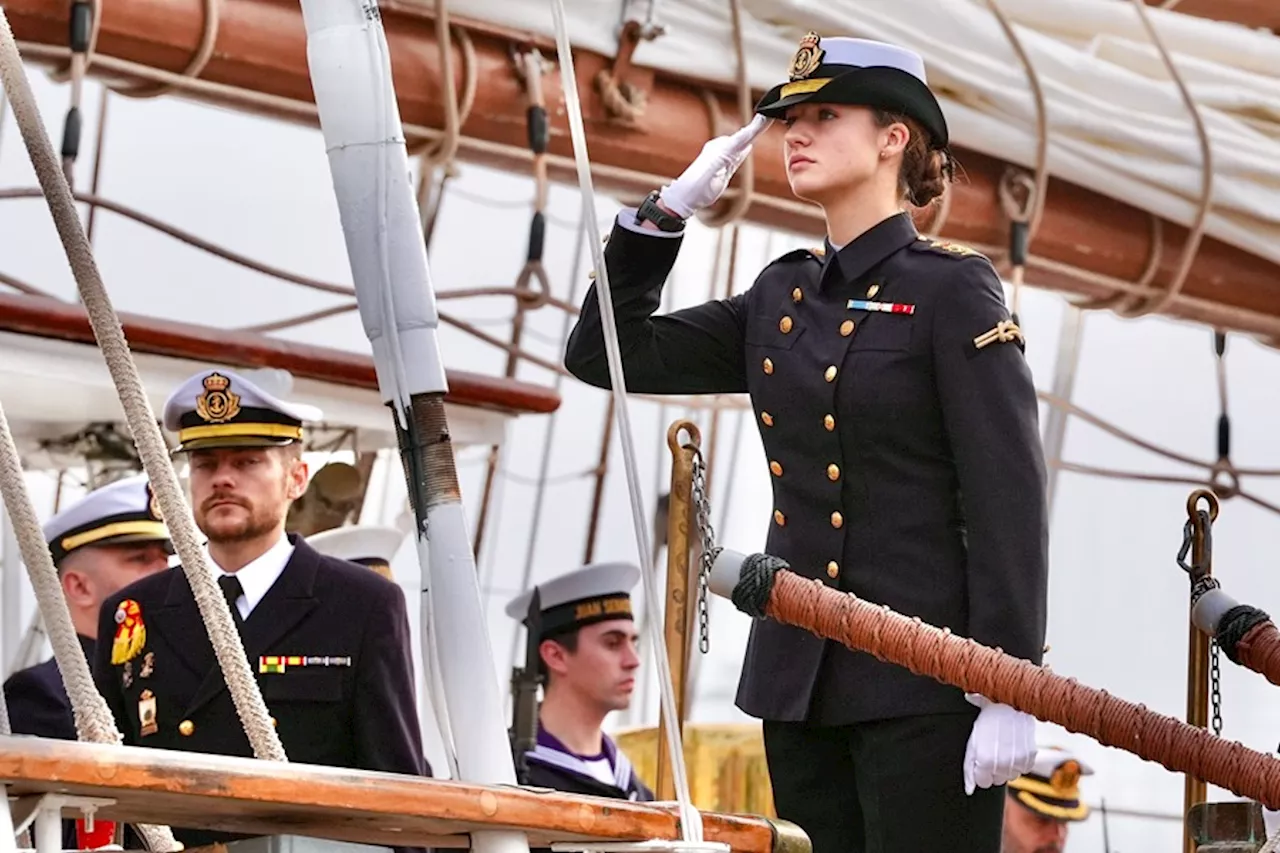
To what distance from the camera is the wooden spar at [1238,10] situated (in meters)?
6.27

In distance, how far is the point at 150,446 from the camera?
7.36 ft

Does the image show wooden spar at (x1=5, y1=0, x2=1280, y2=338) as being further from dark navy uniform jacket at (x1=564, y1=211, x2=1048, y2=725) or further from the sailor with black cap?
dark navy uniform jacket at (x1=564, y1=211, x2=1048, y2=725)

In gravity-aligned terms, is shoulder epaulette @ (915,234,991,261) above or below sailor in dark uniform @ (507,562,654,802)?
below

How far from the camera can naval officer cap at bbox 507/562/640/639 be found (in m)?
5.09

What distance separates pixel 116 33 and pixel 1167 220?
2.41 metres

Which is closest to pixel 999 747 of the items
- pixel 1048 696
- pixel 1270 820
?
pixel 1048 696

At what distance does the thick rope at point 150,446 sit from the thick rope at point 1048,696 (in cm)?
59

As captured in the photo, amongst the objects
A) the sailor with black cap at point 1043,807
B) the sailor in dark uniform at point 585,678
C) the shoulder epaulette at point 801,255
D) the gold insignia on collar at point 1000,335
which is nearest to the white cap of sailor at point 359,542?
the sailor in dark uniform at point 585,678

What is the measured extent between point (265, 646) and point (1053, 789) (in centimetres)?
281

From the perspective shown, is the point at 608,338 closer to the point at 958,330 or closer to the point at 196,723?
the point at 958,330

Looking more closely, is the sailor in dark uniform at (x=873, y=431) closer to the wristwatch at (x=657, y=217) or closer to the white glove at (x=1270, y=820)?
the wristwatch at (x=657, y=217)

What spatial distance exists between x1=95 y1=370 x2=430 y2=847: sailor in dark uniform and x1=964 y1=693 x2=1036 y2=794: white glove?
100cm

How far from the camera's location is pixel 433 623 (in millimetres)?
2211

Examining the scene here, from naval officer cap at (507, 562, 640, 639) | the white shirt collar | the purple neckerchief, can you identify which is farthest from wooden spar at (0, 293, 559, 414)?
the white shirt collar
